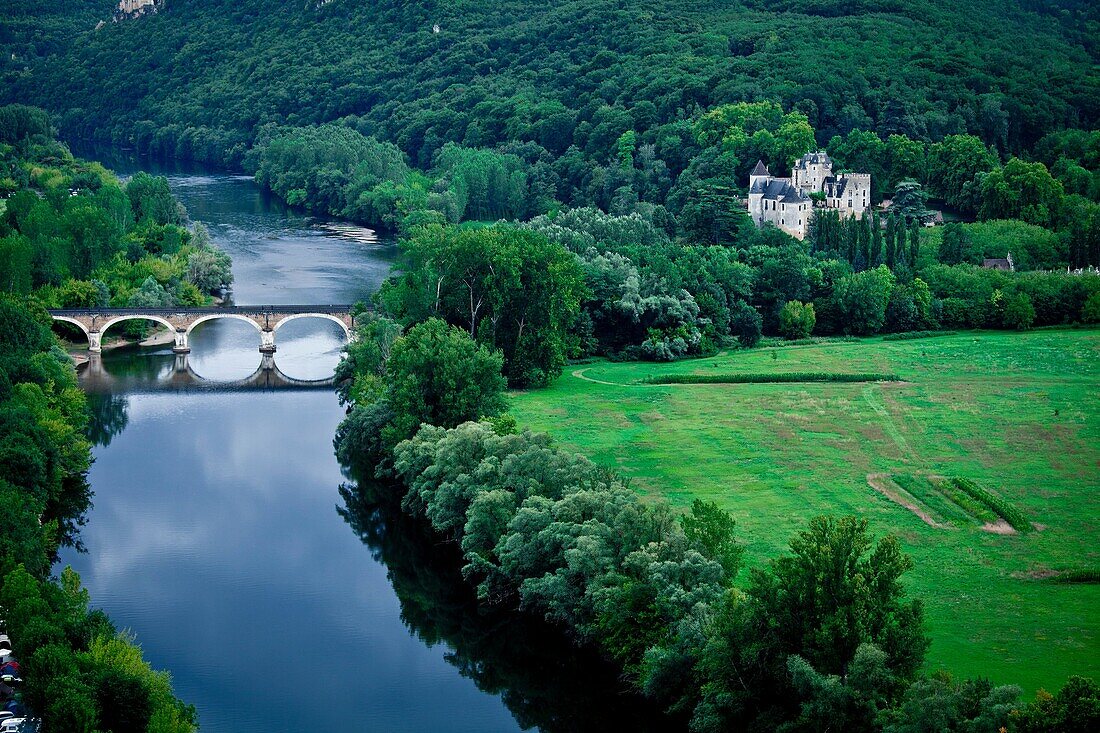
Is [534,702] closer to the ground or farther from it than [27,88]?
closer to the ground

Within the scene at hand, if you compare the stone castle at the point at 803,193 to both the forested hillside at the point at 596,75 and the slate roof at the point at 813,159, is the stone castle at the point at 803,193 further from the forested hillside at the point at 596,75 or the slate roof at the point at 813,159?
the forested hillside at the point at 596,75

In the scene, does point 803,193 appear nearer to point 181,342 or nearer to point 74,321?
point 181,342

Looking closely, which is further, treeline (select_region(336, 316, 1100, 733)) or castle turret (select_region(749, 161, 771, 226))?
castle turret (select_region(749, 161, 771, 226))

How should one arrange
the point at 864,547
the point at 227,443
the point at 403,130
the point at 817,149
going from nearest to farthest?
the point at 864,547
the point at 227,443
the point at 817,149
the point at 403,130

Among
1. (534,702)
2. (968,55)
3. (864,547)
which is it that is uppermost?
(968,55)

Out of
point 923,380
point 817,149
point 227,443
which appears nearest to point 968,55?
point 817,149

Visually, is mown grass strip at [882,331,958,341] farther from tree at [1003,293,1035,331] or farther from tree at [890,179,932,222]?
tree at [890,179,932,222]

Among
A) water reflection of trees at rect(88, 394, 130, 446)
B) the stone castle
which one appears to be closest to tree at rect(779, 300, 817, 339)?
the stone castle

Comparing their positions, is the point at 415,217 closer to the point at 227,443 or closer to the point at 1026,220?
the point at 1026,220
